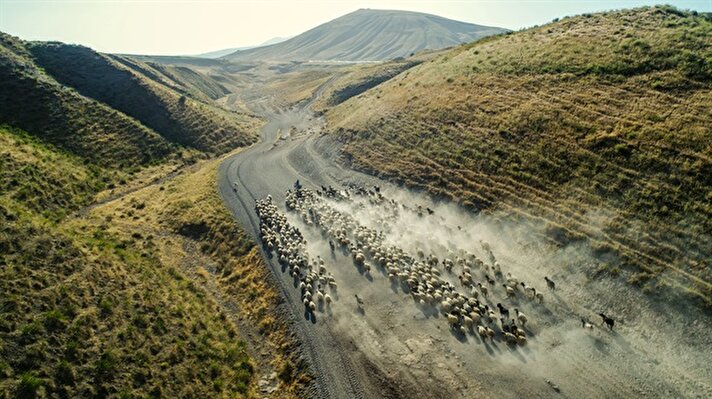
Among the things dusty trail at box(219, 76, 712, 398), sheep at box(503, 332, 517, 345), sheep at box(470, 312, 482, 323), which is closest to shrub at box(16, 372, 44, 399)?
dusty trail at box(219, 76, 712, 398)

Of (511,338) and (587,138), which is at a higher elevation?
(587,138)

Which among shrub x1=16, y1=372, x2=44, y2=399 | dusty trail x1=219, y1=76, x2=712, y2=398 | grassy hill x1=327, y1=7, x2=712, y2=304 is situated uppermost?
grassy hill x1=327, y1=7, x2=712, y2=304

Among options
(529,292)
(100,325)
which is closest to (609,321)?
(529,292)

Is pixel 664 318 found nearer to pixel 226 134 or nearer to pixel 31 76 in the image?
pixel 226 134

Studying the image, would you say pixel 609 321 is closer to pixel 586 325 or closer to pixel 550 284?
pixel 586 325

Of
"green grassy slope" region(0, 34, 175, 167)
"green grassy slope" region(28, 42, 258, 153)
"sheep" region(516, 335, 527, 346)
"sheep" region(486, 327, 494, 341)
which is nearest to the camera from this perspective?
"sheep" region(516, 335, 527, 346)

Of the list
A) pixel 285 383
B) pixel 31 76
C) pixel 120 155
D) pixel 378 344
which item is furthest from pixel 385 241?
pixel 31 76

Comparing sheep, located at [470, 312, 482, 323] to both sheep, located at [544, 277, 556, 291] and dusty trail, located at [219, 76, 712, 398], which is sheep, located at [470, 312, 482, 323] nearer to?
dusty trail, located at [219, 76, 712, 398]
